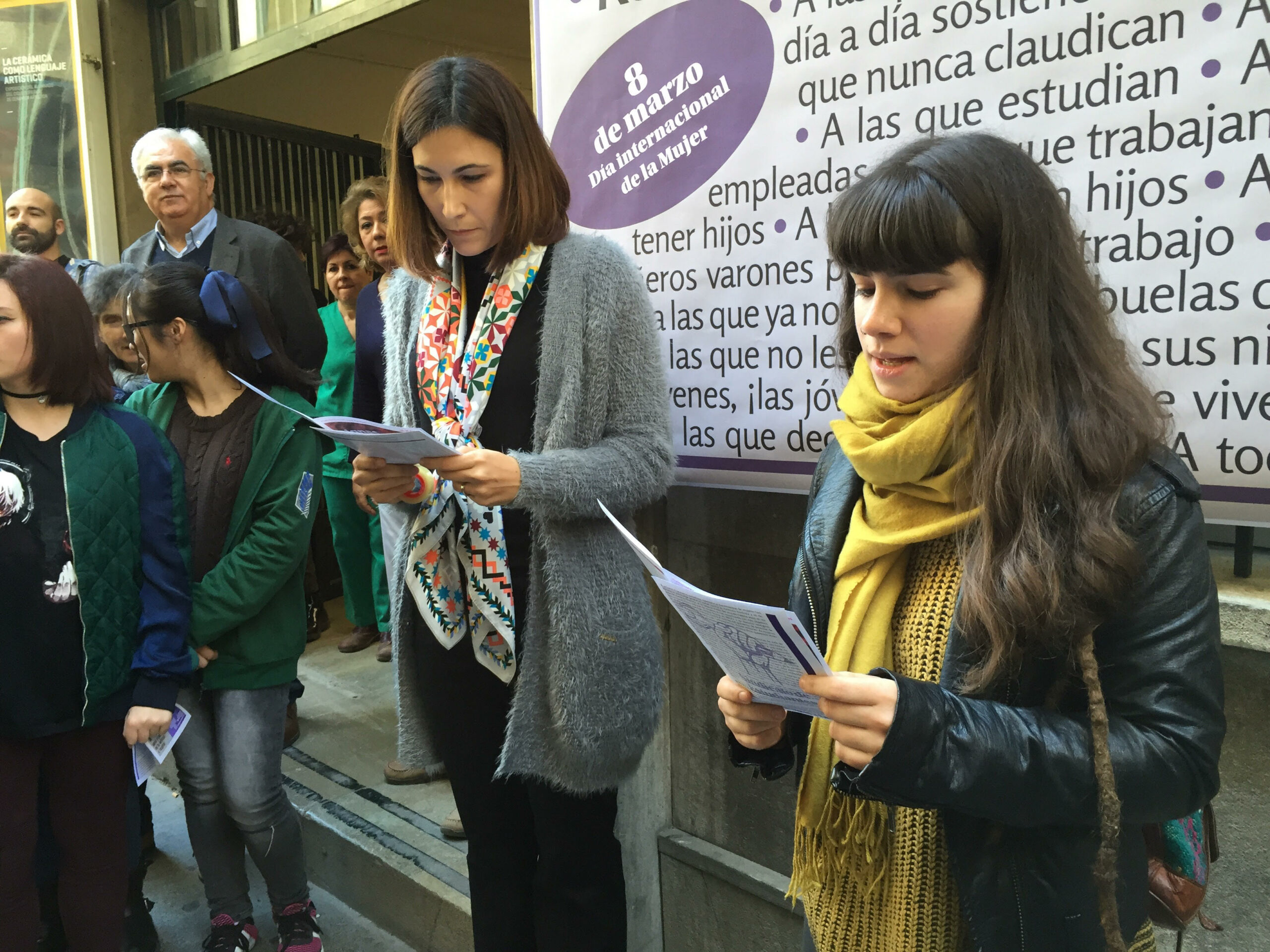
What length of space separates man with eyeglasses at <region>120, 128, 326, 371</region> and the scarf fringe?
268 centimetres

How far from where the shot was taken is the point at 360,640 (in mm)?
4477

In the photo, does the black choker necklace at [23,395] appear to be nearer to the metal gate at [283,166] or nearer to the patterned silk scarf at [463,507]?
the patterned silk scarf at [463,507]

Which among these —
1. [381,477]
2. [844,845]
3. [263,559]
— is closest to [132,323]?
[263,559]

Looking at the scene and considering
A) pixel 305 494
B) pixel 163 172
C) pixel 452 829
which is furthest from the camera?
pixel 163 172

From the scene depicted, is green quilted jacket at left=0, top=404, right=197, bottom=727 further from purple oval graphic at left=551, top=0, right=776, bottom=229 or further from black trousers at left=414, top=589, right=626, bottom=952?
purple oval graphic at left=551, top=0, right=776, bottom=229

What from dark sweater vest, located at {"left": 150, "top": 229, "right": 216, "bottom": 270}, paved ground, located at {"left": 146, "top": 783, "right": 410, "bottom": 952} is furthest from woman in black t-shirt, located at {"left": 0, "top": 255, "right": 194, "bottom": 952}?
dark sweater vest, located at {"left": 150, "top": 229, "right": 216, "bottom": 270}

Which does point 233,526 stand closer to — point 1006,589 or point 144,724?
point 144,724

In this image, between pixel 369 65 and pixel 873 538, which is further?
pixel 369 65

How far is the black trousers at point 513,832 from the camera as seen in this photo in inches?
69.8

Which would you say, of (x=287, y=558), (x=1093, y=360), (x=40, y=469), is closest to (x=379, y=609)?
(x=287, y=558)

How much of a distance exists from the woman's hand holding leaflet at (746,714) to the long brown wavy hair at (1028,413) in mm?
243

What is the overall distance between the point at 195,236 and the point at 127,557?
1.75 meters

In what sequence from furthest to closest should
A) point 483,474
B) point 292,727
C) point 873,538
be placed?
1. point 292,727
2. point 483,474
3. point 873,538

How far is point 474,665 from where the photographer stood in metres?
1.76
